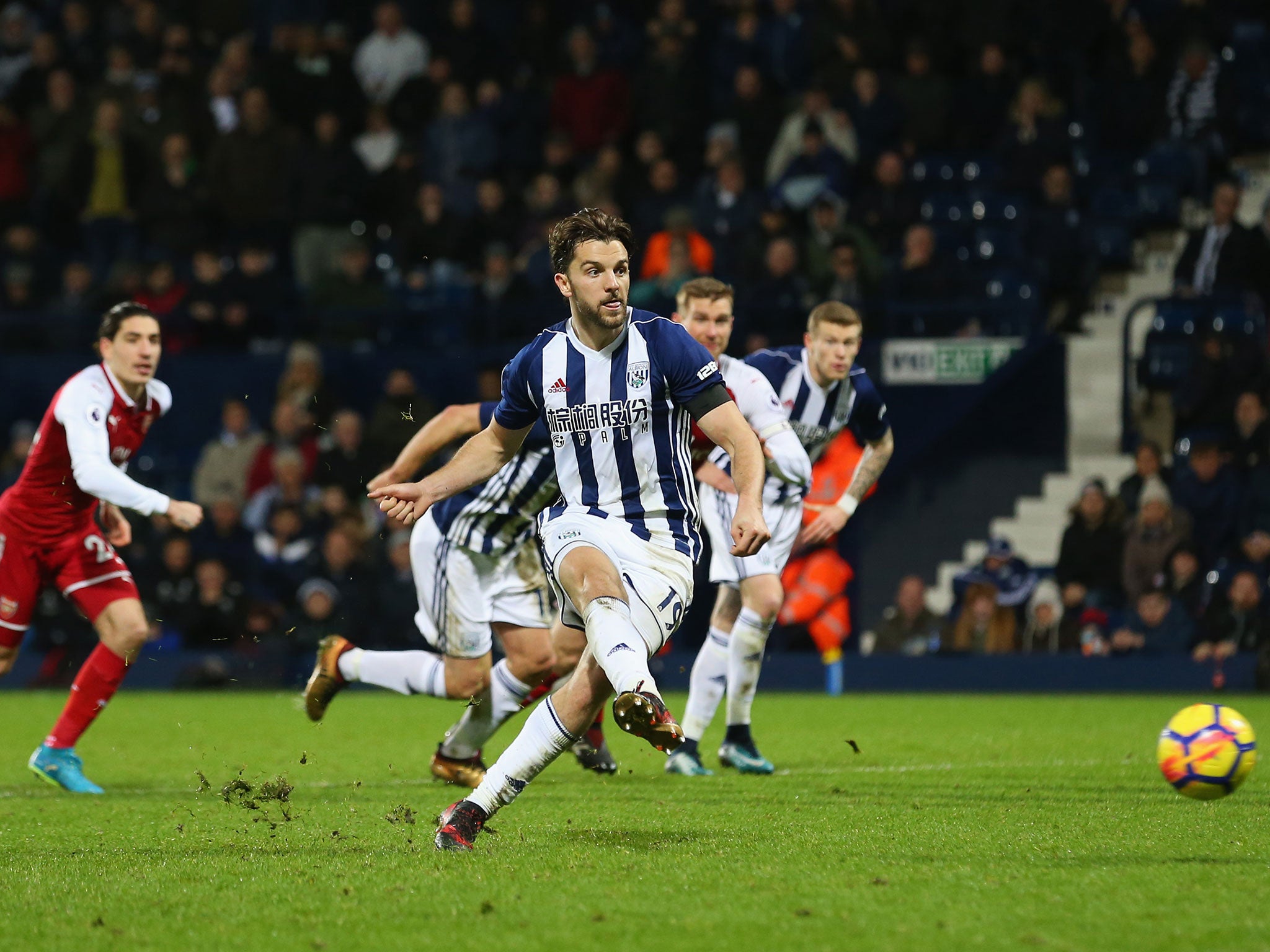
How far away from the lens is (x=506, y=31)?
63.9ft

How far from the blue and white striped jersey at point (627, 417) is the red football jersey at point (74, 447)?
9.64 feet

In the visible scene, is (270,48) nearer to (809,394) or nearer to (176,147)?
(176,147)

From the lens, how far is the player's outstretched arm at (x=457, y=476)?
19.9 ft

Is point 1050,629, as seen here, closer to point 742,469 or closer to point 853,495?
point 853,495

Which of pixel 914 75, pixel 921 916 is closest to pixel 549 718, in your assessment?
pixel 921 916

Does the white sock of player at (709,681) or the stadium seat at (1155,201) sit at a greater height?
the stadium seat at (1155,201)

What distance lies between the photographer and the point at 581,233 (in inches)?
235

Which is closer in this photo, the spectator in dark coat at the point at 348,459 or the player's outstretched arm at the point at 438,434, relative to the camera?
the player's outstretched arm at the point at 438,434

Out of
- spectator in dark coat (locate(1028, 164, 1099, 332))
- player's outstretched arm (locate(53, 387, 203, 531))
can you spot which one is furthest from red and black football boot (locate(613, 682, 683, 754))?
spectator in dark coat (locate(1028, 164, 1099, 332))

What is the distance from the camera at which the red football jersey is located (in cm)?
822

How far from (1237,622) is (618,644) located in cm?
931

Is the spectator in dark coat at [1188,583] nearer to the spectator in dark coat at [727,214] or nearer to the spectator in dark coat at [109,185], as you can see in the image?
the spectator in dark coat at [727,214]

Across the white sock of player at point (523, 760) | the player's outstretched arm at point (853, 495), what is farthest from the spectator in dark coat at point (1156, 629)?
the white sock of player at point (523, 760)

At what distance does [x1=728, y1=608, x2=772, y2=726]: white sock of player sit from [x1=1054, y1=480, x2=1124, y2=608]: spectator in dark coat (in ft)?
20.1
